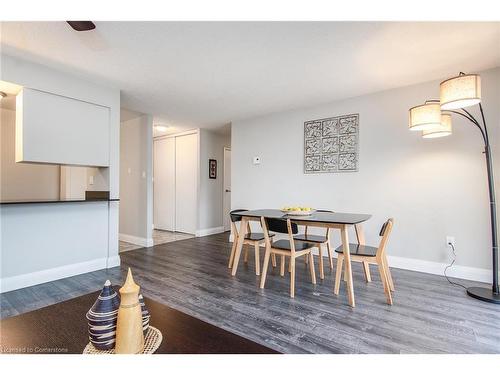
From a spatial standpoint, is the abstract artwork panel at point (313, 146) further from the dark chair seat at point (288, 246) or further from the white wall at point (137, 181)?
the white wall at point (137, 181)

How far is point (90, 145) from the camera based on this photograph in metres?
3.15

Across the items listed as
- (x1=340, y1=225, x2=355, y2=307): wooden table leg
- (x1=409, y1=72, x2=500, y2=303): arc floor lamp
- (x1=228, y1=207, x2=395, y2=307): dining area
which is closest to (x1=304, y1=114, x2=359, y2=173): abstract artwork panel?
(x1=409, y1=72, x2=500, y2=303): arc floor lamp

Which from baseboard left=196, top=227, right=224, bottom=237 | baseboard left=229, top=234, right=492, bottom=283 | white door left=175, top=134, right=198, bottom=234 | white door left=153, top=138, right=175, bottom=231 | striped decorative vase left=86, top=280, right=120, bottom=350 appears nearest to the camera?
striped decorative vase left=86, top=280, right=120, bottom=350

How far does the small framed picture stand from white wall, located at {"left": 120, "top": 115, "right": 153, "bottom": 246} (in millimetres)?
1448

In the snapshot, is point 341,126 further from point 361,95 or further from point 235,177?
point 235,177

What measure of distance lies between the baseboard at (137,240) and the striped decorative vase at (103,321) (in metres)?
3.96

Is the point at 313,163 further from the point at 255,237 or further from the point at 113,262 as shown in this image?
the point at 113,262

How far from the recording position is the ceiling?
2074 millimetres

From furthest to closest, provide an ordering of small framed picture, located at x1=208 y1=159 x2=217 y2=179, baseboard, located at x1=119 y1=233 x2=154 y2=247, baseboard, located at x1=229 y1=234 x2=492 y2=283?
small framed picture, located at x1=208 y1=159 x2=217 y2=179, baseboard, located at x1=119 y1=233 x2=154 y2=247, baseboard, located at x1=229 y1=234 x2=492 y2=283

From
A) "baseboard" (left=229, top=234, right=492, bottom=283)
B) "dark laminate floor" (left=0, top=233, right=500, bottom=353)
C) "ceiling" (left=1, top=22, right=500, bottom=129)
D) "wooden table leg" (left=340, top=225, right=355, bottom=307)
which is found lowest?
"dark laminate floor" (left=0, top=233, right=500, bottom=353)

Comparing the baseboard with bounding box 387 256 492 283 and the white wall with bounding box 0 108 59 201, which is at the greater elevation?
the white wall with bounding box 0 108 59 201

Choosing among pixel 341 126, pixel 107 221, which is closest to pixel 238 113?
pixel 341 126

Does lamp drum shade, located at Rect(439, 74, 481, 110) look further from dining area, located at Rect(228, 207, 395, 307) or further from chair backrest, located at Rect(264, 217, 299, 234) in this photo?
chair backrest, located at Rect(264, 217, 299, 234)
